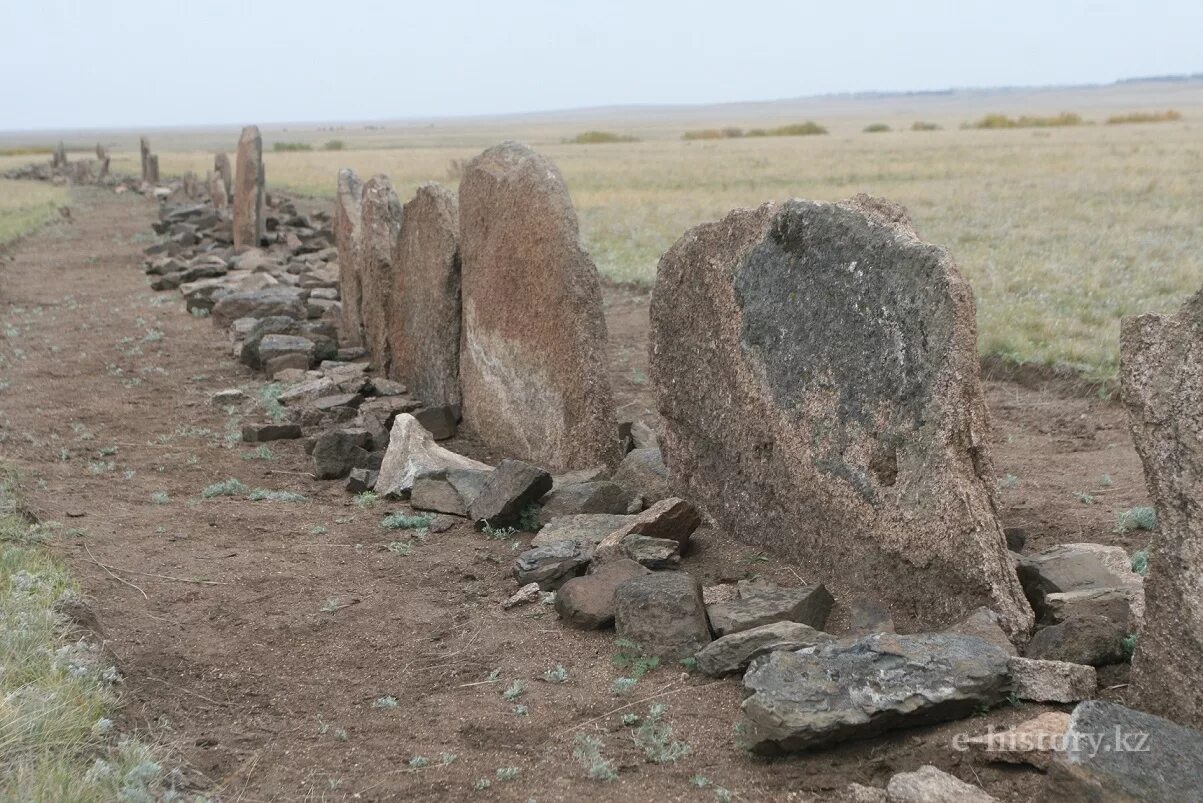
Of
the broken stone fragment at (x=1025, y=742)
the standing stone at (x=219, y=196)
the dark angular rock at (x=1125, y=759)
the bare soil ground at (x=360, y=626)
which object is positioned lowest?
the bare soil ground at (x=360, y=626)

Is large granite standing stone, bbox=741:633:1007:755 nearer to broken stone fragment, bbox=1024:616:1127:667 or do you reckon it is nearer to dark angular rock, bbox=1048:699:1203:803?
broken stone fragment, bbox=1024:616:1127:667

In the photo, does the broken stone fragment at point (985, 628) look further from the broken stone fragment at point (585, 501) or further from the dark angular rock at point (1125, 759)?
the broken stone fragment at point (585, 501)

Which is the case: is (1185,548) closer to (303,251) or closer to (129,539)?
(129,539)

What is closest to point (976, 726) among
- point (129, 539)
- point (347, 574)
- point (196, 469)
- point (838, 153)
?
point (347, 574)

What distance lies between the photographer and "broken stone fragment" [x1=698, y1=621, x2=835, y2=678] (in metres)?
4.71

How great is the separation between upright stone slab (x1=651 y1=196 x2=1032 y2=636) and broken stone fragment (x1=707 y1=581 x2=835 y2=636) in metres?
0.27

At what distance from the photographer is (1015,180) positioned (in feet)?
101

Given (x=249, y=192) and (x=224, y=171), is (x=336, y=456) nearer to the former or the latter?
(x=249, y=192)

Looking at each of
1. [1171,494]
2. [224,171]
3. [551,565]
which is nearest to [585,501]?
[551,565]

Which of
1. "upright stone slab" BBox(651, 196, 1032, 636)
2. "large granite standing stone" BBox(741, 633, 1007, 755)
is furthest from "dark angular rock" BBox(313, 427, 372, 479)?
"large granite standing stone" BBox(741, 633, 1007, 755)

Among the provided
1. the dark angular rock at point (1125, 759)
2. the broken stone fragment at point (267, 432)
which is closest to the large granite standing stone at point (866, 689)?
the dark angular rock at point (1125, 759)

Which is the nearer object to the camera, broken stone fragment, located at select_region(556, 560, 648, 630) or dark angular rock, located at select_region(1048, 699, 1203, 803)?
dark angular rock, located at select_region(1048, 699, 1203, 803)

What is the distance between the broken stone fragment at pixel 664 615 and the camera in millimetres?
5012

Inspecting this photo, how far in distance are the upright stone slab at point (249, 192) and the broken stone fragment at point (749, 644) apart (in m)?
15.8
